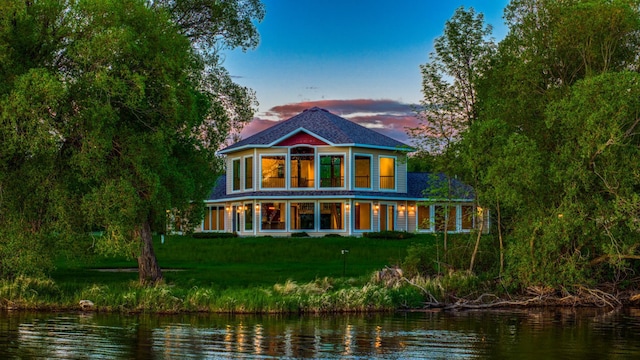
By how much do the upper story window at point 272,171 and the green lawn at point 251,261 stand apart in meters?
9.27

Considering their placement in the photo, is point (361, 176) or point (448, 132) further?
point (361, 176)

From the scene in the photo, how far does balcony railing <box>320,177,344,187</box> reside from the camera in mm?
56562

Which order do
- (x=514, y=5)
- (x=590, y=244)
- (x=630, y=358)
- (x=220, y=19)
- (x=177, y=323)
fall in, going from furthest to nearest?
(x=220, y=19) → (x=514, y=5) → (x=590, y=244) → (x=177, y=323) → (x=630, y=358)

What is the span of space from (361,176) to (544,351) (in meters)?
39.6

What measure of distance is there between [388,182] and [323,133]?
6.12m

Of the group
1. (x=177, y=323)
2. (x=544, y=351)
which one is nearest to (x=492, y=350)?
(x=544, y=351)

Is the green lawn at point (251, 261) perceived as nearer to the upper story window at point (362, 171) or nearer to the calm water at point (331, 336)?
the calm water at point (331, 336)

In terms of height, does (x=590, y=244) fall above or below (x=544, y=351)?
above

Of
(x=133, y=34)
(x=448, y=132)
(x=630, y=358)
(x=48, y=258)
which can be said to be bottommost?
(x=630, y=358)

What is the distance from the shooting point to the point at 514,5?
3012 centimetres

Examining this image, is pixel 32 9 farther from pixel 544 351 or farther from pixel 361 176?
pixel 361 176

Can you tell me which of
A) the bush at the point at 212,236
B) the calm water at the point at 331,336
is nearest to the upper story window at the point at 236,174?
the bush at the point at 212,236

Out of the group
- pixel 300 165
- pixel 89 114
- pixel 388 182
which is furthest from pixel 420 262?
pixel 388 182

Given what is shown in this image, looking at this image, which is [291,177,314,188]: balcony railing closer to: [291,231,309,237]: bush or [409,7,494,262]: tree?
[291,231,309,237]: bush
